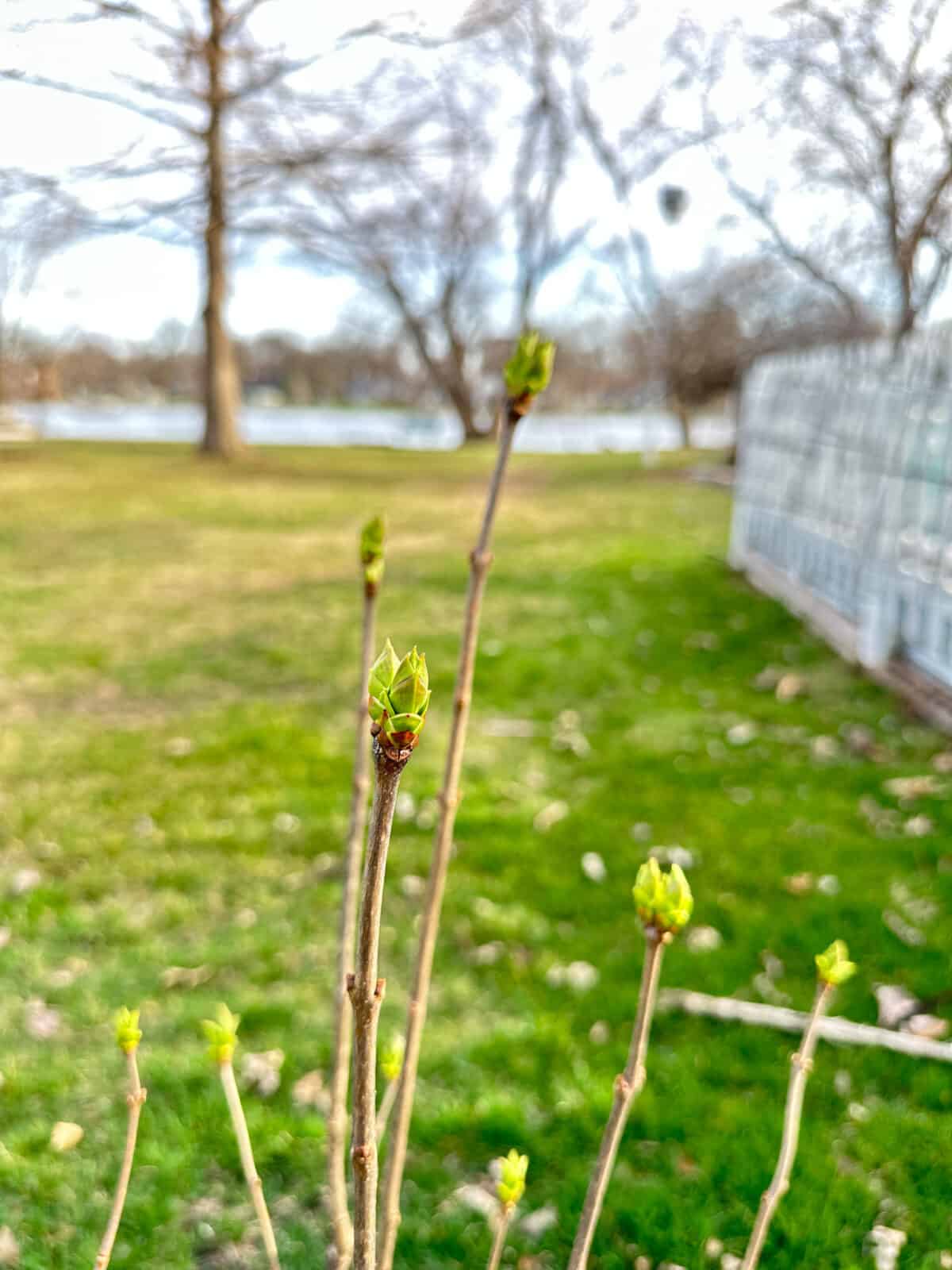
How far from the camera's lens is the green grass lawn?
230 centimetres

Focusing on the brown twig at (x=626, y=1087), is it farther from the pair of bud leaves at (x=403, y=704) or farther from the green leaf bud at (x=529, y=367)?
the green leaf bud at (x=529, y=367)

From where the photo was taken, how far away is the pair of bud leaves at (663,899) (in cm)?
83

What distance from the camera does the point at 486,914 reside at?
11.5ft

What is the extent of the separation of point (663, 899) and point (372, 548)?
647mm

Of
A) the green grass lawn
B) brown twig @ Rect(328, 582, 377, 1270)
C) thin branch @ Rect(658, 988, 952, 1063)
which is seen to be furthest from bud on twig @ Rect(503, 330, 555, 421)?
thin branch @ Rect(658, 988, 952, 1063)

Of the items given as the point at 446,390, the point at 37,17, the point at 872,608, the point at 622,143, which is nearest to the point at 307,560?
the point at 872,608

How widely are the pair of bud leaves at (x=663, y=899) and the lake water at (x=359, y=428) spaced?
78.9 feet

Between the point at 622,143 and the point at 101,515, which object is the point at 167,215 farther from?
the point at 622,143

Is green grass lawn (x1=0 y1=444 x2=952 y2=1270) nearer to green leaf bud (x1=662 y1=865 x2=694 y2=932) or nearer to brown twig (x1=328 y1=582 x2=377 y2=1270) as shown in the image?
brown twig (x1=328 y1=582 x2=377 y2=1270)

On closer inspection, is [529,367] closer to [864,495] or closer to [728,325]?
[864,495]

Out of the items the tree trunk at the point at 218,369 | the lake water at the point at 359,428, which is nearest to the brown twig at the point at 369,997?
the tree trunk at the point at 218,369

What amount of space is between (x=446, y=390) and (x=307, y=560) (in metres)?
22.5

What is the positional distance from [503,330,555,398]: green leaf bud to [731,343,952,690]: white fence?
4747 mm

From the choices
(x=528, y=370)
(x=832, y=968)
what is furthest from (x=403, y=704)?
(x=832, y=968)
